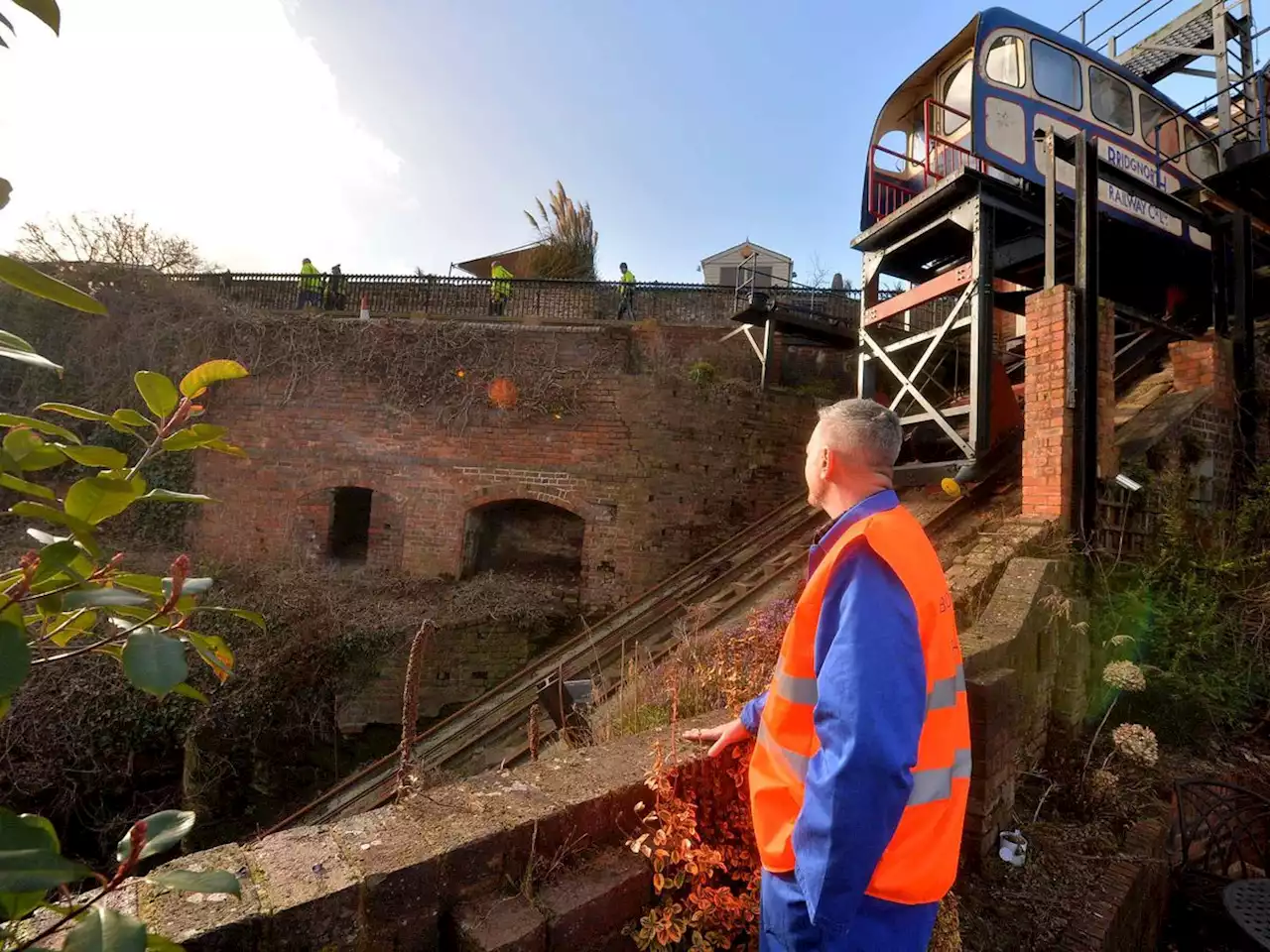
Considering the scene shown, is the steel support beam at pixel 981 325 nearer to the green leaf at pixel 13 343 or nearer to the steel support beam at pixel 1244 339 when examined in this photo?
the steel support beam at pixel 1244 339

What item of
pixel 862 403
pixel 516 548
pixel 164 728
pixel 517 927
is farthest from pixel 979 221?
pixel 164 728

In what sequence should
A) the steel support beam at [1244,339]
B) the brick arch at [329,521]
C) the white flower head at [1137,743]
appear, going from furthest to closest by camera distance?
the brick arch at [329,521] < the steel support beam at [1244,339] < the white flower head at [1137,743]

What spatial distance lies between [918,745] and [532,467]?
7801 mm

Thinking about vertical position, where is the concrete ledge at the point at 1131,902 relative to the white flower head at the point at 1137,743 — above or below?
below

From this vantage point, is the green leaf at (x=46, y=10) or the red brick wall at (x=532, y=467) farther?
the red brick wall at (x=532, y=467)

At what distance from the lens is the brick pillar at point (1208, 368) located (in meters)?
6.07

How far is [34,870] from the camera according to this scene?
679mm

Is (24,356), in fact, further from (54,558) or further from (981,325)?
(981,325)

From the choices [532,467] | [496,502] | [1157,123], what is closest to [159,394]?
Answer: [532,467]

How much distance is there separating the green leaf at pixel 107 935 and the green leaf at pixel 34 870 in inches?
2.8

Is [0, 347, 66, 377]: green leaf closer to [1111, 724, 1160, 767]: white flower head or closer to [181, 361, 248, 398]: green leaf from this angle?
[181, 361, 248, 398]: green leaf

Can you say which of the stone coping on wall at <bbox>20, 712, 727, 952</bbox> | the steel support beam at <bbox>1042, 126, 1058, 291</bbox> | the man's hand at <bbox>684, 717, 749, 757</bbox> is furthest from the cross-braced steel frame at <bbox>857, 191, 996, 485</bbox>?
the stone coping on wall at <bbox>20, 712, 727, 952</bbox>

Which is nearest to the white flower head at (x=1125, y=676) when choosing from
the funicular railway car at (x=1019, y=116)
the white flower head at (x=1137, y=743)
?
the white flower head at (x=1137, y=743)

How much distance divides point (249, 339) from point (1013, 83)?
10724 millimetres
